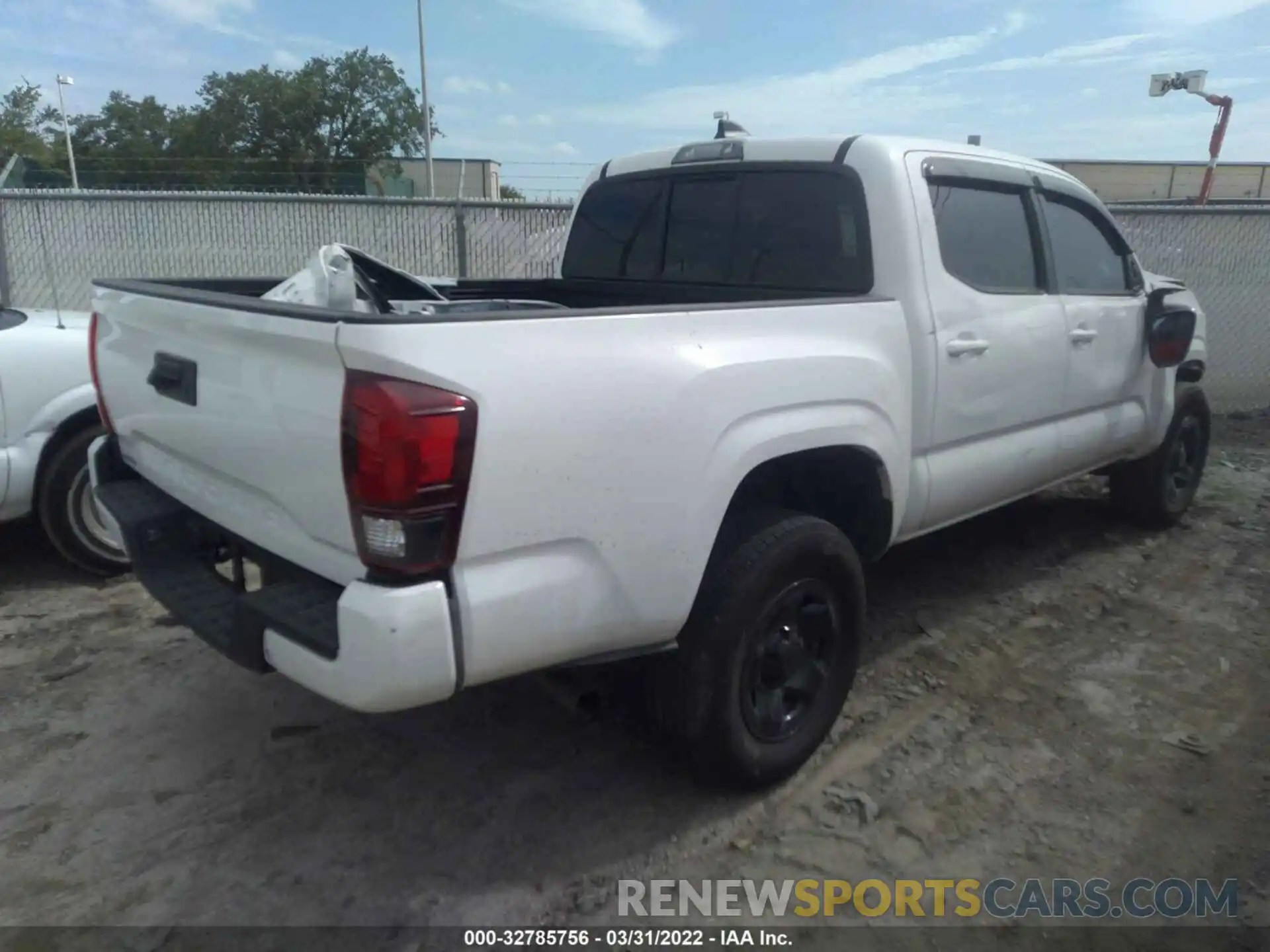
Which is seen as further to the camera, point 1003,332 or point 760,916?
point 1003,332

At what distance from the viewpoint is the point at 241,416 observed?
2.53m

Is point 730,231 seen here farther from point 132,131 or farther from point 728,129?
point 132,131

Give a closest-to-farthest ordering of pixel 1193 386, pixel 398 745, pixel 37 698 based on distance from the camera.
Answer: pixel 398 745 < pixel 37 698 < pixel 1193 386

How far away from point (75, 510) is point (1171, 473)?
575cm

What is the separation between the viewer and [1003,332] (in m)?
3.85

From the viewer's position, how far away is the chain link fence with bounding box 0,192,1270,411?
8.22m

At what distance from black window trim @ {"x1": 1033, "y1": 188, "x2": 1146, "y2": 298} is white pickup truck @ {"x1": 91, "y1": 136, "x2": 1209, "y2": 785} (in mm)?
38

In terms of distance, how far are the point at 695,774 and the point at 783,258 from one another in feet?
6.22

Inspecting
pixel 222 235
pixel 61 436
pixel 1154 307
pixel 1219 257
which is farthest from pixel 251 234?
pixel 1219 257

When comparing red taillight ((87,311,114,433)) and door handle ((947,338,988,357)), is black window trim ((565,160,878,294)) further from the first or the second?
red taillight ((87,311,114,433))

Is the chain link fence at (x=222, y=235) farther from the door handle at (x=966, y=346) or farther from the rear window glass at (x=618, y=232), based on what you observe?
the door handle at (x=966, y=346)

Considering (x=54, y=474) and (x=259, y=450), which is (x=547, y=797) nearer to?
(x=259, y=450)

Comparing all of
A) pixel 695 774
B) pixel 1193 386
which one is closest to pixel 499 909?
pixel 695 774

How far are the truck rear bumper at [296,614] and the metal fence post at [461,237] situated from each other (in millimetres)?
5712
